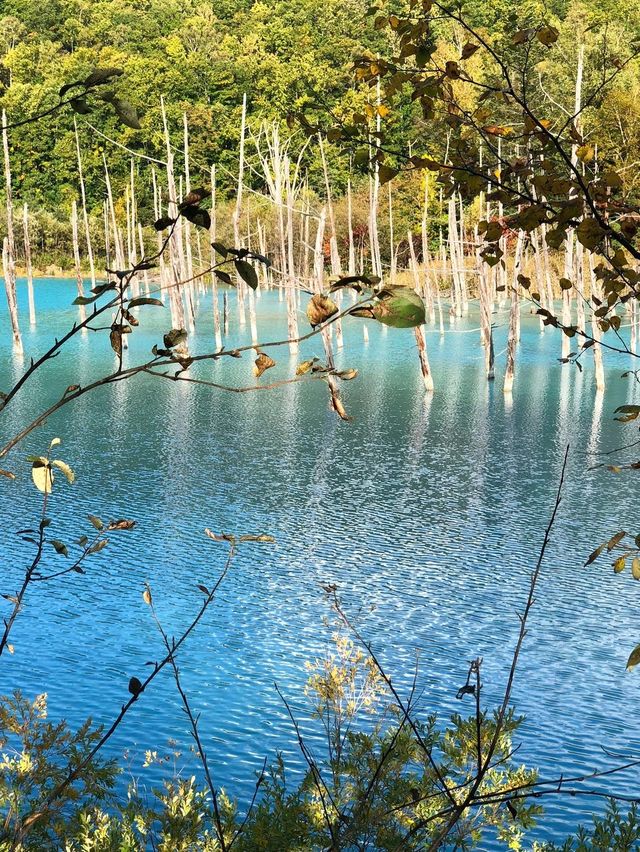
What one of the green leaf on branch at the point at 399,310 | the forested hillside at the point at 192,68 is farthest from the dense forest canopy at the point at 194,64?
the green leaf on branch at the point at 399,310

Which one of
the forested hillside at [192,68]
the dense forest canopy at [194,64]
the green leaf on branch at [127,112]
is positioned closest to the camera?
the green leaf on branch at [127,112]

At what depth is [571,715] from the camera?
6.50 metres

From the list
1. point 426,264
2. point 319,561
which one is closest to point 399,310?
point 319,561

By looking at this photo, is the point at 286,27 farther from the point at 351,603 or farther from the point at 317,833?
the point at 317,833

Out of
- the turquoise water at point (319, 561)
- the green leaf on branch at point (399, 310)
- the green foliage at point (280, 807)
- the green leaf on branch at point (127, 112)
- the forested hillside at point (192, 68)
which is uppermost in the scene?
the forested hillside at point (192, 68)

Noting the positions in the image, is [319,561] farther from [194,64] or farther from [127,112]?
[194,64]

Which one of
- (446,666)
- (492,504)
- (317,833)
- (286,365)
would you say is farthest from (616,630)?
(286,365)

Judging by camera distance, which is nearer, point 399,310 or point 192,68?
point 399,310

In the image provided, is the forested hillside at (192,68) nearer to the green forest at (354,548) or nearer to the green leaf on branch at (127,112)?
the green forest at (354,548)

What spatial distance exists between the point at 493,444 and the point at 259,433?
3.48 metres

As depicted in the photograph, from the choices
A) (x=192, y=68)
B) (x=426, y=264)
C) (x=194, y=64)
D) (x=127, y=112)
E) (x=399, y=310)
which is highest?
(x=194, y=64)

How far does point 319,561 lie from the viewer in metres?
9.64

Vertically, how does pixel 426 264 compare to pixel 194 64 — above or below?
below

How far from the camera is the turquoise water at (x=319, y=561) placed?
21.4 ft
